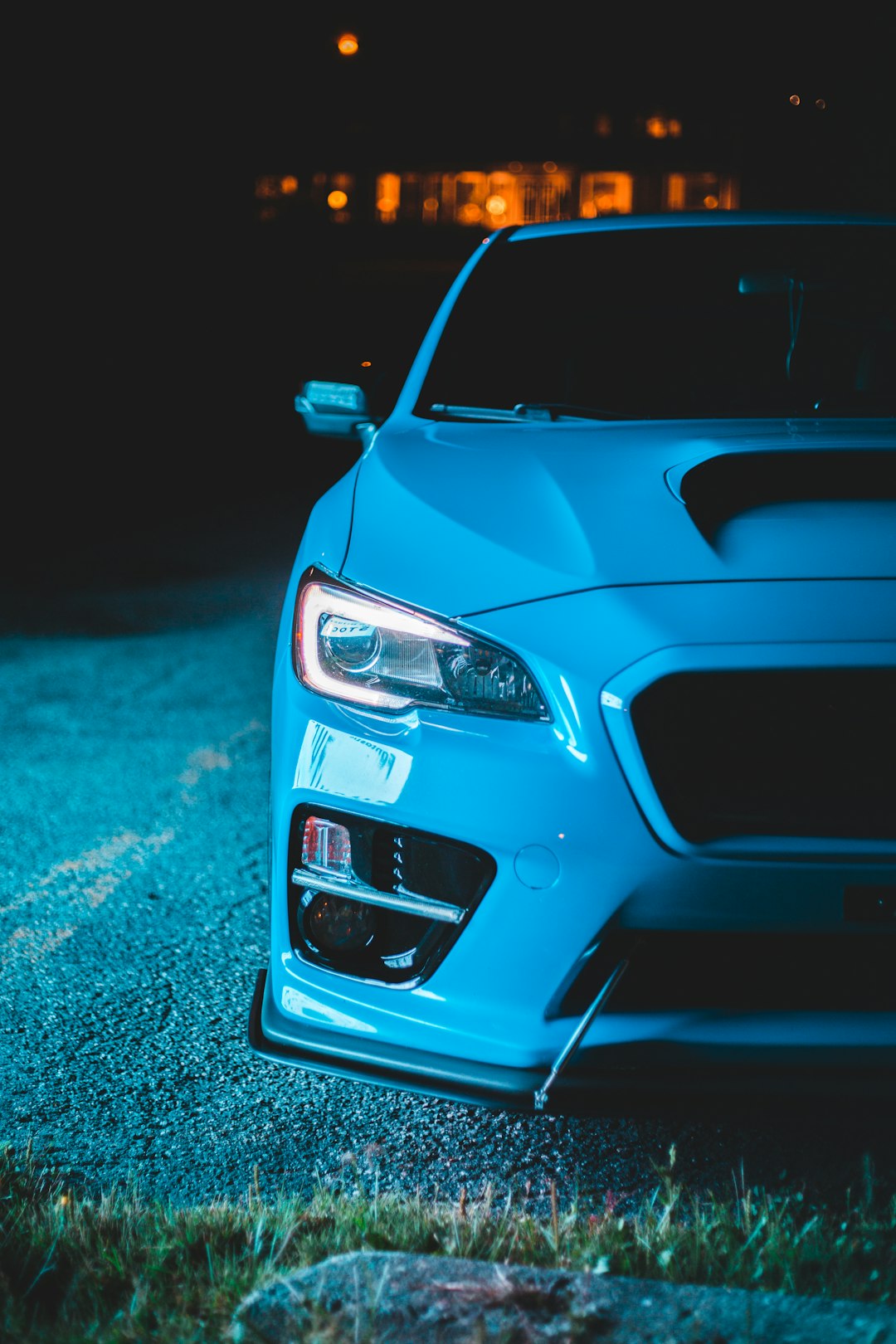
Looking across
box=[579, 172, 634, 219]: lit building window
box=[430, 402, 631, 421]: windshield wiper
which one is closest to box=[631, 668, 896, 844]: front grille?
box=[430, 402, 631, 421]: windshield wiper

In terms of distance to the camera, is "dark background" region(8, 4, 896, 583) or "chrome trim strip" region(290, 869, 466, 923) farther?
"dark background" region(8, 4, 896, 583)

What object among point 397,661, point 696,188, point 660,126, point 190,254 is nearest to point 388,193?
point 660,126

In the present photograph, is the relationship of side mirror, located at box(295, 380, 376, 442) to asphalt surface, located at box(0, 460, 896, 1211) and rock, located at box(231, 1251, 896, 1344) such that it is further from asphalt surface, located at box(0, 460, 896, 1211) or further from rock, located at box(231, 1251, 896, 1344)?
rock, located at box(231, 1251, 896, 1344)

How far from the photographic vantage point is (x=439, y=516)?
2275 millimetres

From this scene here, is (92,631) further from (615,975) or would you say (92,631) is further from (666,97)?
(666,97)

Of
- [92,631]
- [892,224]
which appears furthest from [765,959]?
[92,631]

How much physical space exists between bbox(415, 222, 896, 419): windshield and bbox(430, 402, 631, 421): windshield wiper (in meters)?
0.05

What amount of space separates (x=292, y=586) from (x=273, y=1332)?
1253mm

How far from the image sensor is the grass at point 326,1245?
1891 millimetres

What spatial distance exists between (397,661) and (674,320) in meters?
1.85

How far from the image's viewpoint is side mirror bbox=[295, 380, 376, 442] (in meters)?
3.42

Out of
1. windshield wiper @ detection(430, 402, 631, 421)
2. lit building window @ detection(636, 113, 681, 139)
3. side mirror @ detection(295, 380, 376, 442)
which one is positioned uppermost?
lit building window @ detection(636, 113, 681, 139)

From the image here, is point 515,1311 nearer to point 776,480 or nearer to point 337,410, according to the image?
point 776,480

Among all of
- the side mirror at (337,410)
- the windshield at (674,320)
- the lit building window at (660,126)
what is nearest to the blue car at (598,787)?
the windshield at (674,320)
